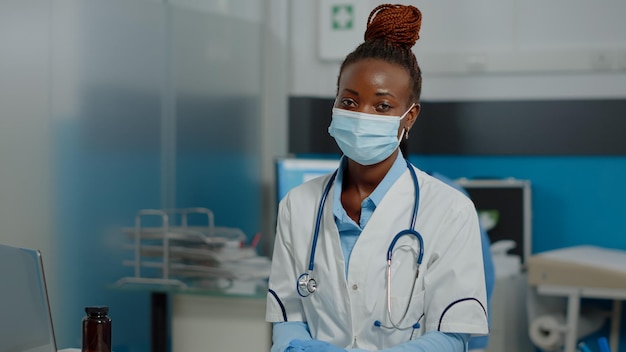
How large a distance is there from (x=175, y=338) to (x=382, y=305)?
1.48 meters

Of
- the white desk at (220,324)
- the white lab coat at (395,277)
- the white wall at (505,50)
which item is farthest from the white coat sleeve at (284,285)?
the white wall at (505,50)

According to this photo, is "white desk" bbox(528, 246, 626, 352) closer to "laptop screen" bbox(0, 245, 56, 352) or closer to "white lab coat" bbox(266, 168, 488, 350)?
"white lab coat" bbox(266, 168, 488, 350)

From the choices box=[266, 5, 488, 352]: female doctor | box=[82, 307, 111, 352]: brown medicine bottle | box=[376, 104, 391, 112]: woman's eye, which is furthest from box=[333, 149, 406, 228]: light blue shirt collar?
box=[82, 307, 111, 352]: brown medicine bottle

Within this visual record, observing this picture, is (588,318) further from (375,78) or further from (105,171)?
(375,78)

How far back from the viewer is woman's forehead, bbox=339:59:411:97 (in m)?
1.39

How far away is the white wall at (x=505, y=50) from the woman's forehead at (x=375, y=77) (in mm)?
2490

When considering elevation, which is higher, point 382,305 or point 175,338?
point 382,305

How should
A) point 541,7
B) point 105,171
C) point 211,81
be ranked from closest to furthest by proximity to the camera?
point 105,171 < point 211,81 < point 541,7

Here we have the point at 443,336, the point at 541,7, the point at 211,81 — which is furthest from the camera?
the point at 541,7

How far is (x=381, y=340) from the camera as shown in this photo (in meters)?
1.39

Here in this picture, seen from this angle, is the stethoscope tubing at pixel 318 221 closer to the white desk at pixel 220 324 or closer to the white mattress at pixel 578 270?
the white desk at pixel 220 324

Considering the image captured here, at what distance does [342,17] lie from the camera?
3.90 meters

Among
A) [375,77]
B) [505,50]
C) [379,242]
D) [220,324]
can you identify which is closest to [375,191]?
[379,242]

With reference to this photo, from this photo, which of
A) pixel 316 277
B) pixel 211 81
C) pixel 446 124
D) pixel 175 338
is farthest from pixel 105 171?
pixel 446 124
